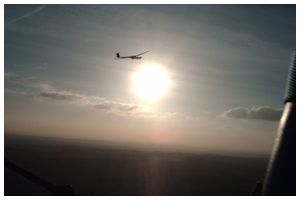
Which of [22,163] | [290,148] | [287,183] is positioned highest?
[290,148]

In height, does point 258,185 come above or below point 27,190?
above

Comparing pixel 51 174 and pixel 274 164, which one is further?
pixel 51 174

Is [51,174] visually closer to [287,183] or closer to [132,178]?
[132,178]

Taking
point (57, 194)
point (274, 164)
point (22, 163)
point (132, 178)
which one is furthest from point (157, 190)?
point (274, 164)
